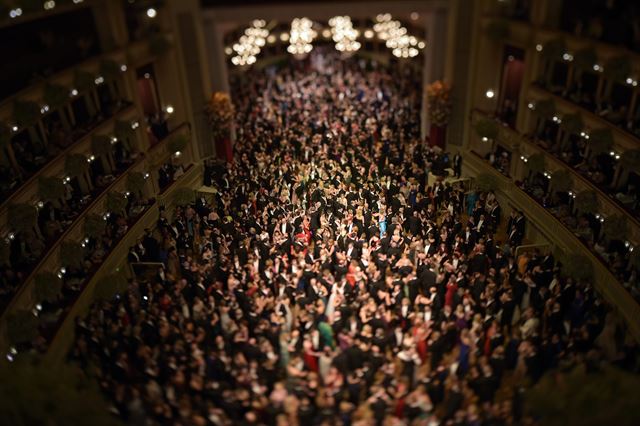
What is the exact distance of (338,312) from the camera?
13.1 metres

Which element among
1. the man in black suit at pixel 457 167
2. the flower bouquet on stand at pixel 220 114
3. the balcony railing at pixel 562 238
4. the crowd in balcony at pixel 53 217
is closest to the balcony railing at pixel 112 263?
the crowd in balcony at pixel 53 217

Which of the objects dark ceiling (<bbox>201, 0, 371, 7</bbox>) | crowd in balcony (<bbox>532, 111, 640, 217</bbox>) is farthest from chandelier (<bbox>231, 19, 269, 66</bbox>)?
crowd in balcony (<bbox>532, 111, 640, 217</bbox>)

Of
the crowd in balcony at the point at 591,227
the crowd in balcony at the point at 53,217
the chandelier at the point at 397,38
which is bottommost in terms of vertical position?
the crowd in balcony at the point at 591,227

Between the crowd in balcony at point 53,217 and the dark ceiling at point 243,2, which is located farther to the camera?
the dark ceiling at point 243,2

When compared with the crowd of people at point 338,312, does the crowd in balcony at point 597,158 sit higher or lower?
higher

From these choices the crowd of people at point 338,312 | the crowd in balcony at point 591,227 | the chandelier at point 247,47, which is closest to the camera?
the crowd of people at point 338,312

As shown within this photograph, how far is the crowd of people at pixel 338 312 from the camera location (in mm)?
10812

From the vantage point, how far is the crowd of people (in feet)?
35.5

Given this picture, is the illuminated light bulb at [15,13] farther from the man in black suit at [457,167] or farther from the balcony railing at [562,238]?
the man in black suit at [457,167]

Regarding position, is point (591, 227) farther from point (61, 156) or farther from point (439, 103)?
point (61, 156)

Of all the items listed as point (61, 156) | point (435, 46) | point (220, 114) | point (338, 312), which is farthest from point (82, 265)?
point (435, 46)

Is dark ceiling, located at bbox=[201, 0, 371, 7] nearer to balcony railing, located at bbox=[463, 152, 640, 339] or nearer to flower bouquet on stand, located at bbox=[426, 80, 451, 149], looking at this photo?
flower bouquet on stand, located at bbox=[426, 80, 451, 149]

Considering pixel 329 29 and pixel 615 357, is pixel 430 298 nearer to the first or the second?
pixel 615 357

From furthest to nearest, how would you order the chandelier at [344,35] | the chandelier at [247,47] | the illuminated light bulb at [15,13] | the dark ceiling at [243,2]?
1. the chandelier at [344,35]
2. the chandelier at [247,47]
3. the dark ceiling at [243,2]
4. the illuminated light bulb at [15,13]
